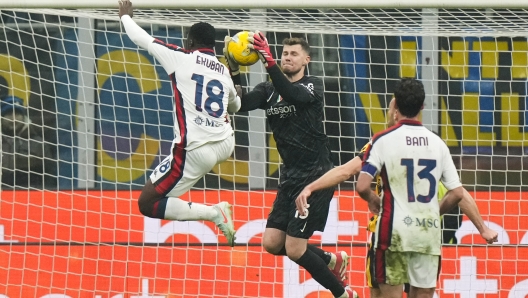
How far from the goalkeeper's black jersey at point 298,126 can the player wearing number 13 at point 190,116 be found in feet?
1.99

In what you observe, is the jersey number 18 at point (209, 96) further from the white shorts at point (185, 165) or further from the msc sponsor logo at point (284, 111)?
the msc sponsor logo at point (284, 111)

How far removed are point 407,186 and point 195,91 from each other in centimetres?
175

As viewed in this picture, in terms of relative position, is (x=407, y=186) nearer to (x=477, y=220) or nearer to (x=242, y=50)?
(x=477, y=220)

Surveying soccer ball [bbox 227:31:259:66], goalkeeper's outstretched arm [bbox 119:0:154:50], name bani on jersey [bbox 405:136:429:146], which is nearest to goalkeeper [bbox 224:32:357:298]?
soccer ball [bbox 227:31:259:66]

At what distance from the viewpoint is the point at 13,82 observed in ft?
28.8

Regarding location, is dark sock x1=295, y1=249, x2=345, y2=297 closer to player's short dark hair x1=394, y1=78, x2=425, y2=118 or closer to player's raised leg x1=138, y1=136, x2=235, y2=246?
player's raised leg x1=138, y1=136, x2=235, y2=246

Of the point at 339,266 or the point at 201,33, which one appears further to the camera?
the point at 339,266

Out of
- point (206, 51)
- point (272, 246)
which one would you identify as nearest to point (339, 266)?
point (272, 246)

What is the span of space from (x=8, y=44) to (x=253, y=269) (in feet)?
9.83

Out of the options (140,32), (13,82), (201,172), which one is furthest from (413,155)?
(13,82)

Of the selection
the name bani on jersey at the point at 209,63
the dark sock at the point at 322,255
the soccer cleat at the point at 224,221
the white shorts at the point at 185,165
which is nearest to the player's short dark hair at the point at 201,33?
the name bani on jersey at the point at 209,63

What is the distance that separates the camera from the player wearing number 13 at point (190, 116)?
6.62 m

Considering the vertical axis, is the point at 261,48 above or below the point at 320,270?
above

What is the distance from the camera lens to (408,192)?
18.4 ft
